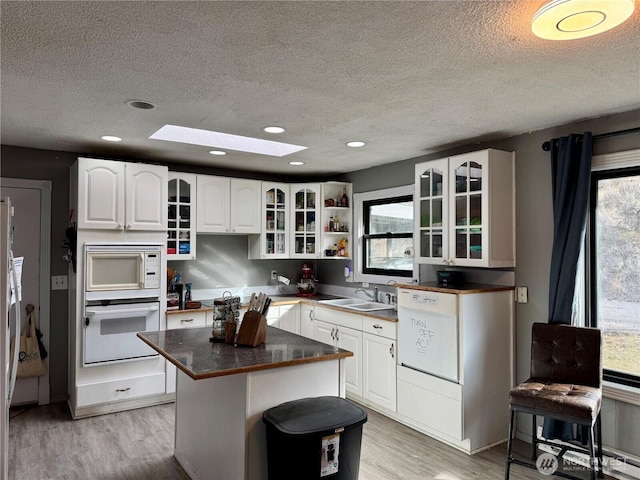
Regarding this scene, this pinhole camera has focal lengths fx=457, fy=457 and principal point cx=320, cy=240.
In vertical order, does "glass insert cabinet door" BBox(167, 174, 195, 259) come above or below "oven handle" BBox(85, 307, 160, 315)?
above

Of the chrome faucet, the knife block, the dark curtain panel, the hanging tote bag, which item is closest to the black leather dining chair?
the dark curtain panel

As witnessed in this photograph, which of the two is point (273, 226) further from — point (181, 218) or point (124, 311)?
point (124, 311)

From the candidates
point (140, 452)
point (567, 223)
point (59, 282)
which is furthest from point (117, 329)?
point (567, 223)

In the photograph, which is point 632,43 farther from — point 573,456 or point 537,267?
point 573,456

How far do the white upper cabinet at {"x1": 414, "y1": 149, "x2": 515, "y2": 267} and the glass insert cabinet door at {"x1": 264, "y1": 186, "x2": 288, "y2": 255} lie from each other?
1.86 m

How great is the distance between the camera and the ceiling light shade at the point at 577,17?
1.49 metres

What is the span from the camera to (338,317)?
14.0ft

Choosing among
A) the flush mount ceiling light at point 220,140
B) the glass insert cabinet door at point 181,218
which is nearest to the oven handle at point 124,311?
the glass insert cabinet door at point 181,218

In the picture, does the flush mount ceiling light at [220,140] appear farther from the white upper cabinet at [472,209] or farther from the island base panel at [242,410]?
the island base panel at [242,410]

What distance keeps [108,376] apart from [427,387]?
104 inches

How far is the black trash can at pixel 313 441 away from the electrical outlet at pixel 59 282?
286 cm

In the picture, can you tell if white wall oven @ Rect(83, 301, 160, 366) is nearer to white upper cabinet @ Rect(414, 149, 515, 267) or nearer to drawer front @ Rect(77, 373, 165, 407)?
drawer front @ Rect(77, 373, 165, 407)

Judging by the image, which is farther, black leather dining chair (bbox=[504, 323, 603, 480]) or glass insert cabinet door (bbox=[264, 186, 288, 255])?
glass insert cabinet door (bbox=[264, 186, 288, 255])

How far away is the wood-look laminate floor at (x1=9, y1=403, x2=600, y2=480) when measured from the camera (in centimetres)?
287
